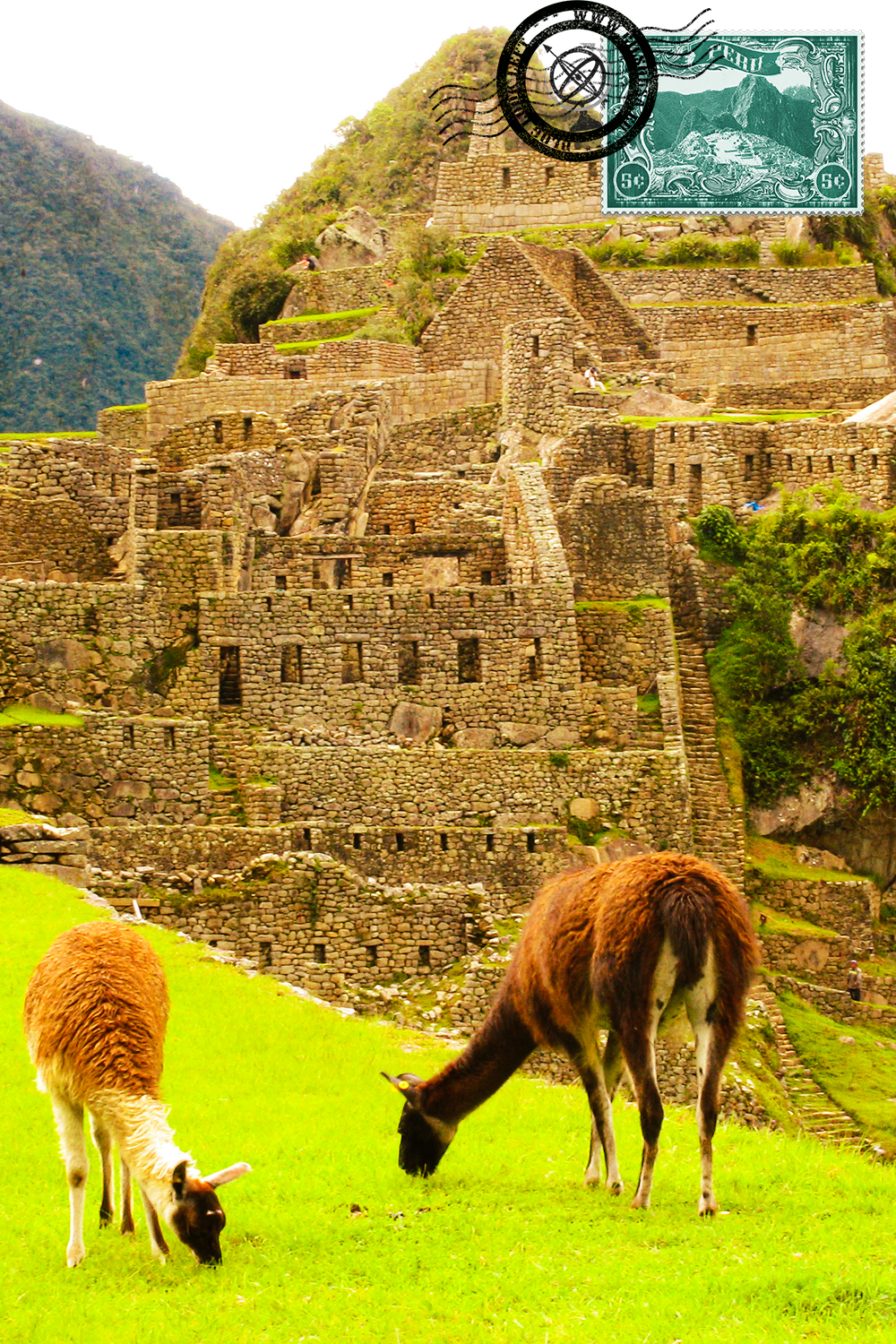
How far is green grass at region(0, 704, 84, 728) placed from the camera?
2592 centimetres

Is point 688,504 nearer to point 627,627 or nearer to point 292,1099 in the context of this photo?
point 627,627

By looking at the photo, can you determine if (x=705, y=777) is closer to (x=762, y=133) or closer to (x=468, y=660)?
(x=468, y=660)

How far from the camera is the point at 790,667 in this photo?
105 ft

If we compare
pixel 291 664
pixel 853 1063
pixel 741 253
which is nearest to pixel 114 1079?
pixel 853 1063

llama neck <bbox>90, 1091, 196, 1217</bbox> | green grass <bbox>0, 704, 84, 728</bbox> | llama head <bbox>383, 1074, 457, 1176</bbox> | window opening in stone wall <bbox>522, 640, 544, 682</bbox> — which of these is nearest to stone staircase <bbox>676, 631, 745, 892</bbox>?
window opening in stone wall <bbox>522, 640, 544, 682</bbox>

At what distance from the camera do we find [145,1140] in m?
10.4

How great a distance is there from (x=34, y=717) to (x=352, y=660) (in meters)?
5.26

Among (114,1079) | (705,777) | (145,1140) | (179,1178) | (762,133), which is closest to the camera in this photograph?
(179,1178)

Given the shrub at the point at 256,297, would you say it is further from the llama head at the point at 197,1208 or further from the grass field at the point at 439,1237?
the llama head at the point at 197,1208

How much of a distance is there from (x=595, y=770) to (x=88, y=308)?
150ft

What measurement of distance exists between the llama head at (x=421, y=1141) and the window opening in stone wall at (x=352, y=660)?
16316 mm

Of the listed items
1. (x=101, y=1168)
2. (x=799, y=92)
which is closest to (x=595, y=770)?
(x=101, y=1168)

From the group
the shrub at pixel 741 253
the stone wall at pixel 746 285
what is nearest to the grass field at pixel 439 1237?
the stone wall at pixel 746 285

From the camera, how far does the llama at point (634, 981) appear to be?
1144 centimetres
